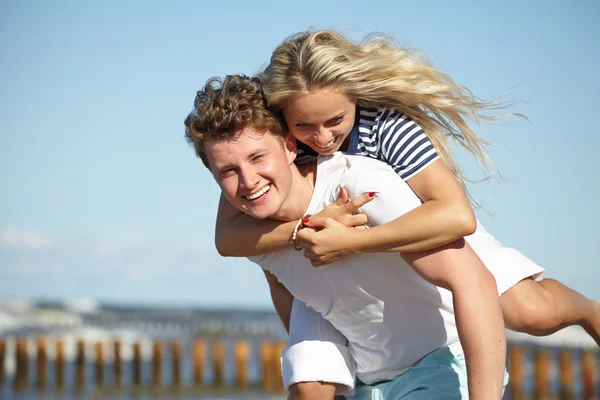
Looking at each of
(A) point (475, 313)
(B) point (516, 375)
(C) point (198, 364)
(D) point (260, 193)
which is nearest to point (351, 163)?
(D) point (260, 193)

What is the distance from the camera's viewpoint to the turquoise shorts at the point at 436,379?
390 cm

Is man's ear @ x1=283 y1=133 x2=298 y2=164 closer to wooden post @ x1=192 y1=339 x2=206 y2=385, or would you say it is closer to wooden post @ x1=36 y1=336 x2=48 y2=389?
wooden post @ x1=192 y1=339 x2=206 y2=385

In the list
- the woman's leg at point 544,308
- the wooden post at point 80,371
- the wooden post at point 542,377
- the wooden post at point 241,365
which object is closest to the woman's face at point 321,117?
the woman's leg at point 544,308

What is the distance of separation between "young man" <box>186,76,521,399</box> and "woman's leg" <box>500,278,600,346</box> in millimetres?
285

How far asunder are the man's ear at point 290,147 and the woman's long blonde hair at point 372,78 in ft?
0.50

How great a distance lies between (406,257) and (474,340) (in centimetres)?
43

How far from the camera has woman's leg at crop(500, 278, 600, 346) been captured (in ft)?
12.7

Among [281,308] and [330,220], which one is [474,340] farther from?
[281,308]

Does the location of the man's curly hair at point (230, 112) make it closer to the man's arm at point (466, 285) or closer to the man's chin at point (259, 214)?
the man's chin at point (259, 214)

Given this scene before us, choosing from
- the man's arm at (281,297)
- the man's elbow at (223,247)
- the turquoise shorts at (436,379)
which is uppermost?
the man's elbow at (223,247)

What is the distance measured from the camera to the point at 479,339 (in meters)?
3.37

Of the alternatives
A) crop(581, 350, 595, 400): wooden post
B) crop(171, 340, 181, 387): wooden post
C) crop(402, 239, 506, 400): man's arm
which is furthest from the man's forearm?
crop(171, 340, 181, 387): wooden post

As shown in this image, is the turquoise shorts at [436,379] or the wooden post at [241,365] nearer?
the turquoise shorts at [436,379]

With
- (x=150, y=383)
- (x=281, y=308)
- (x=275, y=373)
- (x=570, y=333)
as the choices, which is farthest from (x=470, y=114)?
(x=570, y=333)
